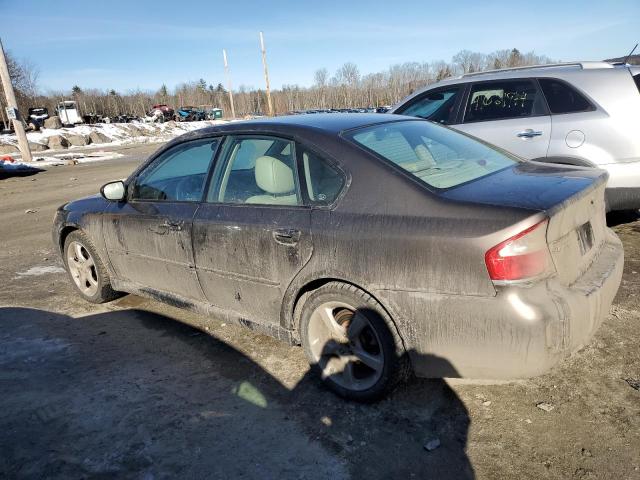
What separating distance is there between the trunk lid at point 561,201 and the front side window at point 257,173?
101 cm

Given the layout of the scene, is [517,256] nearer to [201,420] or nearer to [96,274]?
[201,420]

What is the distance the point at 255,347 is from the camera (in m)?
3.57

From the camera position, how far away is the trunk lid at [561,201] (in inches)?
91.4

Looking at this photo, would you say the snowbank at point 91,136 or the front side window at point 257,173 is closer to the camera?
the front side window at point 257,173

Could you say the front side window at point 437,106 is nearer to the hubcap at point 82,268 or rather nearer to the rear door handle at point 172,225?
the rear door handle at point 172,225

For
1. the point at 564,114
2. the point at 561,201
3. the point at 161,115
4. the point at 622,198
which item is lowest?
the point at 622,198

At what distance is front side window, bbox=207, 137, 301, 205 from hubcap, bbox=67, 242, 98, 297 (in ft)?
6.50

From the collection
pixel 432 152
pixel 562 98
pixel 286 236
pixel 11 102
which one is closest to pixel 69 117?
pixel 11 102

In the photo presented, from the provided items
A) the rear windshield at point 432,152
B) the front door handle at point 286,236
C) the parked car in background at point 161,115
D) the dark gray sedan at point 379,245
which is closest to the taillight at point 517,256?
the dark gray sedan at point 379,245

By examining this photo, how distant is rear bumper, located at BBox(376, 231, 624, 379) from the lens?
2.20m

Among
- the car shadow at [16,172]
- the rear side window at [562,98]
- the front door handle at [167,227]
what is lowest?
the car shadow at [16,172]

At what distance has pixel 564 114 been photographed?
4.98 metres

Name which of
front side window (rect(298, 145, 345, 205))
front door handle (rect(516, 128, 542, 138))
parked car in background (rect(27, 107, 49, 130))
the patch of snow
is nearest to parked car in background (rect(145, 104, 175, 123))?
parked car in background (rect(27, 107, 49, 130))

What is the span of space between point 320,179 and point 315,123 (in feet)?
1.68
